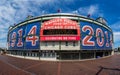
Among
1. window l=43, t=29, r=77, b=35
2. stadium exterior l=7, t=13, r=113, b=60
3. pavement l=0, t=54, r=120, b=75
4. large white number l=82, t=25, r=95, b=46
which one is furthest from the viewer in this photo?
large white number l=82, t=25, r=95, b=46

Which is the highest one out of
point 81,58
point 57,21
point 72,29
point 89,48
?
point 57,21

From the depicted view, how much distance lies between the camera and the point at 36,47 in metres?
39.7

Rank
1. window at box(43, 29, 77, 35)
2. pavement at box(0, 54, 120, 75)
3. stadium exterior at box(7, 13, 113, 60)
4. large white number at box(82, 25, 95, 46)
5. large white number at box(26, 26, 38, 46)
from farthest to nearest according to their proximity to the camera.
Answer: large white number at box(26, 26, 38, 46) → large white number at box(82, 25, 95, 46) → window at box(43, 29, 77, 35) → stadium exterior at box(7, 13, 113, 60) → pavement at box(0, 54, 120, 75)

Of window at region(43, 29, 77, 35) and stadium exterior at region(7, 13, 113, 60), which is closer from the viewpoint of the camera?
stadium exterior at region(7, 13, 113, 60)

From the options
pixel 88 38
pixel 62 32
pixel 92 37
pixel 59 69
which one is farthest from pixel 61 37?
pixel 59 69

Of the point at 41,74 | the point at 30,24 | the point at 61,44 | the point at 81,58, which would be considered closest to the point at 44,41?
the point at 61,44

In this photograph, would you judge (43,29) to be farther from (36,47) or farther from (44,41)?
(36,47)

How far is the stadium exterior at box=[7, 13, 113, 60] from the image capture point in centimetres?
3681

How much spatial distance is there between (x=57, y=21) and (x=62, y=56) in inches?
437

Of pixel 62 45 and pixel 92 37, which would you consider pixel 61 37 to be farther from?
pixel 92 37

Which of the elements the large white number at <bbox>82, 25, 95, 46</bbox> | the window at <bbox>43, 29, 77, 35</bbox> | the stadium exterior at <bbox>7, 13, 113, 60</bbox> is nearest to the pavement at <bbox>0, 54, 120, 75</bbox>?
the stadium exterior at <bbox>7, 13, 113, 60</bbox>

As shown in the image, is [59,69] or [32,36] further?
[32,36]

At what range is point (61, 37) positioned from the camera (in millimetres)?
36406

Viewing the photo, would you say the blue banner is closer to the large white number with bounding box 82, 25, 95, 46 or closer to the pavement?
the large white number with bounding box 82, 25, 95, 46
